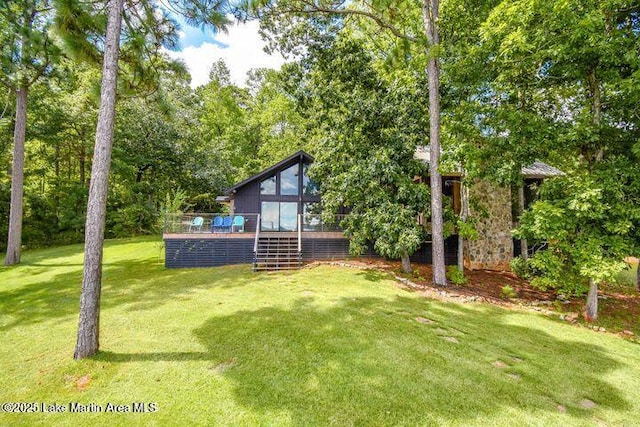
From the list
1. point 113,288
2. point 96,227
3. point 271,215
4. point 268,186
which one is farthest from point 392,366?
point 268,186

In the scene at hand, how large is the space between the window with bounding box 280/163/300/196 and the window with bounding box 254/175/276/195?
0.38m

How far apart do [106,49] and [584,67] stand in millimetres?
9510

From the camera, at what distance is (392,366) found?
163 inches

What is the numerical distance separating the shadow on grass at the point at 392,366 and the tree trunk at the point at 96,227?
0.39 meters

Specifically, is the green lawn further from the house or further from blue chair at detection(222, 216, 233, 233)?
blue chair at detection(222, 216, 233, 233)

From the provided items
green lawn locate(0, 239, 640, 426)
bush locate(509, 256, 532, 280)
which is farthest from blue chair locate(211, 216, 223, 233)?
bush locate(509, 256, 532, 280)

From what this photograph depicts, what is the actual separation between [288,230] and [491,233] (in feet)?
28.9

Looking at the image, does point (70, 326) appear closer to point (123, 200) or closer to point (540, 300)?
point (540, 300)

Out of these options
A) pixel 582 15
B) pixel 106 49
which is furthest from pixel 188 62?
pixel 582 15

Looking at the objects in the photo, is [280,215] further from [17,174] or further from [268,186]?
[17,174]

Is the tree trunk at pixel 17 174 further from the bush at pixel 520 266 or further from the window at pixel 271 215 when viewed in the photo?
the bush at pixel 520 266

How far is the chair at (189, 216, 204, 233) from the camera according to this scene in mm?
11320

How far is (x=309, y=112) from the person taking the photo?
11992 millimetres

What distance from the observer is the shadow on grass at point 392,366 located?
11.0ft
